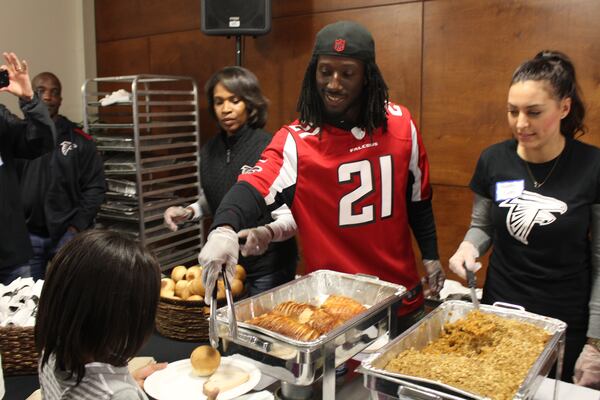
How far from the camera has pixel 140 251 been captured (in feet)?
3.08

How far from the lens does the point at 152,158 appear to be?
13.4ft

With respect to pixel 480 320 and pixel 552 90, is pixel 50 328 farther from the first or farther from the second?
pixel 552 90

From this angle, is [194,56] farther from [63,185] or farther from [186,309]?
[186,309]

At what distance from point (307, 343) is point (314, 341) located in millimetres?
18

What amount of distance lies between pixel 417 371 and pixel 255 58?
11.1 ft

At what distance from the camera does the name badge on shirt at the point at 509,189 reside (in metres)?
1.66

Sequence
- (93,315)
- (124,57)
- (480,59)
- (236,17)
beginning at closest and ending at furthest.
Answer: (93,315)
(480,59)
(236,17)
(124,57)

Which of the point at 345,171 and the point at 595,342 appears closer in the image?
the point at 595,342

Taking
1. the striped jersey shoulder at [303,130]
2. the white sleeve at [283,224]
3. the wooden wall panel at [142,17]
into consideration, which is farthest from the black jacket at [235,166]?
the wooden wall panel at [142,17]

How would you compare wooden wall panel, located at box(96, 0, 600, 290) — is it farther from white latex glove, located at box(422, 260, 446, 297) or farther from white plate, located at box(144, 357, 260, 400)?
white plate, located at box(144, 357, 260, 400)

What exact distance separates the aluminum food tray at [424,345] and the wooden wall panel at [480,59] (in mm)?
1991

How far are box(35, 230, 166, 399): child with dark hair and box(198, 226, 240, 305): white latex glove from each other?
1.24ft

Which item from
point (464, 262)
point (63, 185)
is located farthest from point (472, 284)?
point (63, 185)

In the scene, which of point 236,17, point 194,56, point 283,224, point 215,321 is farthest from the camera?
point 194,56
